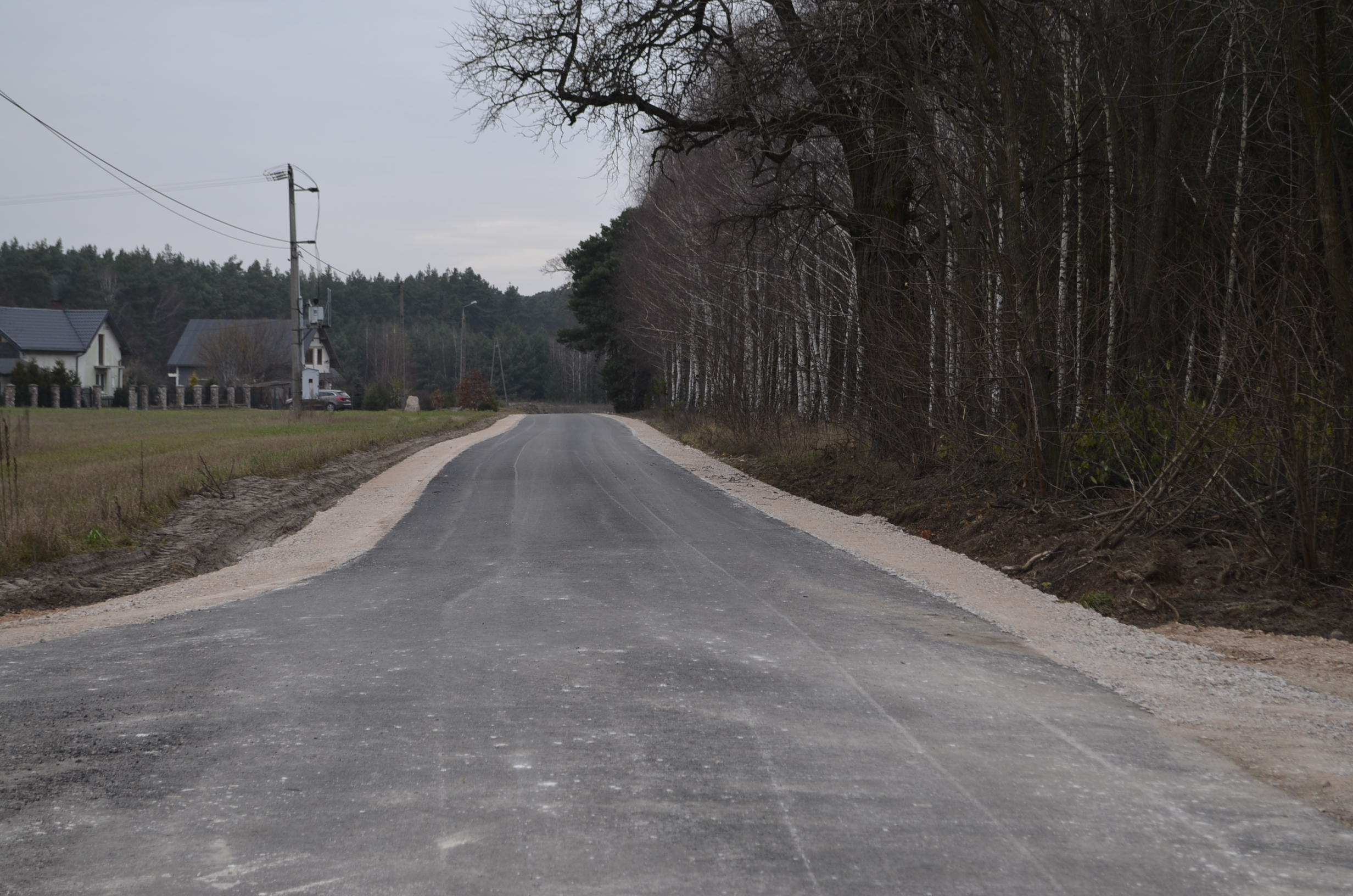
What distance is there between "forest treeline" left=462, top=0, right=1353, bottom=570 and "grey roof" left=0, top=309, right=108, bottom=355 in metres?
68.1

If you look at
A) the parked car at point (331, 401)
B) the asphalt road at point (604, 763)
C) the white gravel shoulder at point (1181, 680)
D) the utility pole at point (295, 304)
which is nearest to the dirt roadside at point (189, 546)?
the asphalt road at point (604, 763)

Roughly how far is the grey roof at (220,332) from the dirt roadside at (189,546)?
2576 inches

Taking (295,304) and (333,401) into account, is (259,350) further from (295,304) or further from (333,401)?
(295,304)

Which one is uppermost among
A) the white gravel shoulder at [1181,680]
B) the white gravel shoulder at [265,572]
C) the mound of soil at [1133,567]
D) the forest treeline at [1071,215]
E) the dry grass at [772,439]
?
the forest treeline at [1071,215]

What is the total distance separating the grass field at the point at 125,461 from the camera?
10.8 metres

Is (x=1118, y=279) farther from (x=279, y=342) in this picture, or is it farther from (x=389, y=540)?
(x=279, y=342)

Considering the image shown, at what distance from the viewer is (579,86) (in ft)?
59.0

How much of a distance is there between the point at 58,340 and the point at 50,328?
→ 117cm

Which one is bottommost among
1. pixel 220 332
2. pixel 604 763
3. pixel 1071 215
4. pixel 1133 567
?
pixel 604 763

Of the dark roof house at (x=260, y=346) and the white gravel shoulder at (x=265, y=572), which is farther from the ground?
the dark roof house at (x=260, y=346)

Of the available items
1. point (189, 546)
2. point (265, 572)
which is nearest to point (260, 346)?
point (189, 546)

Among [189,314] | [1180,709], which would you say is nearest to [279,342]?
[189,314]

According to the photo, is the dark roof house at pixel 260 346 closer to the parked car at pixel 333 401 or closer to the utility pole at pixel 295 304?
the parked car at pixel 333 401

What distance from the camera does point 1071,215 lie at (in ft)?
49.2
